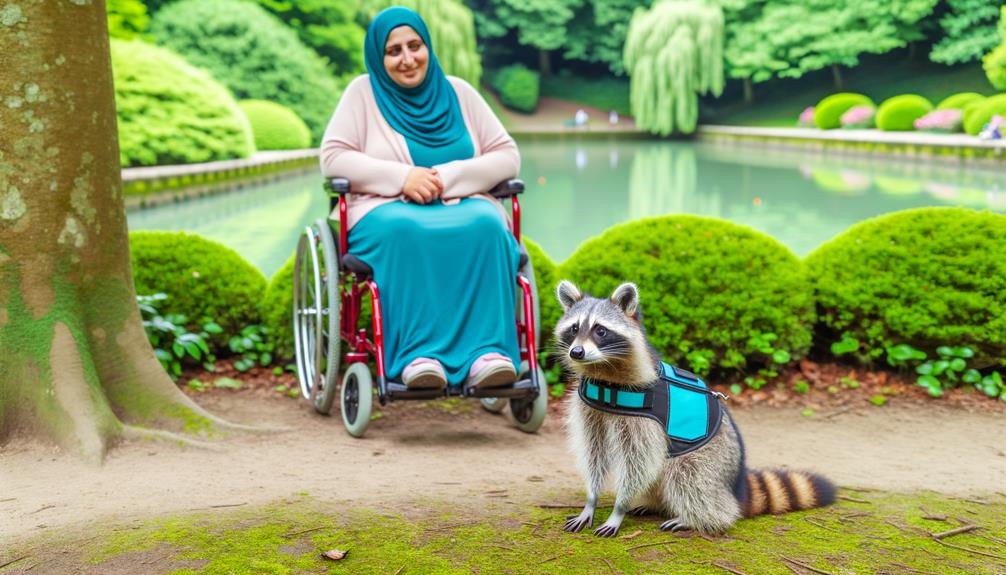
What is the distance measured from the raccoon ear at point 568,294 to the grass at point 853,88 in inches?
1190

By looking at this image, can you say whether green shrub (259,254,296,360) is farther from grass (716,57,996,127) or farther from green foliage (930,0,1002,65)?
grass (716,57,996,127)

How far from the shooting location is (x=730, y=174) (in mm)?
16953

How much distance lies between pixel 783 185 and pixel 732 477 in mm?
13328

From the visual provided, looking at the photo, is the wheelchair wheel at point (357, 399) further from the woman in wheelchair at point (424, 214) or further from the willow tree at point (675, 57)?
the willow tree at point (675, 57)

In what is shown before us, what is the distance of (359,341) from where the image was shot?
11.9 ft

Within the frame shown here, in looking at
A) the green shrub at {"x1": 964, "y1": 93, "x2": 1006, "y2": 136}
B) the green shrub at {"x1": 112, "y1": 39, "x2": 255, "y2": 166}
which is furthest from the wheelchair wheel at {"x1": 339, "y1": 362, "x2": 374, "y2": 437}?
the green shrub at {"x1": 964, "y1": 93, "x2": 1006, "y2": 136}

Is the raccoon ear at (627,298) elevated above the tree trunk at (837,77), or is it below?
below

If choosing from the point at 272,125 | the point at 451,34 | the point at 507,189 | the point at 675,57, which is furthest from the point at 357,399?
the point at 675,57

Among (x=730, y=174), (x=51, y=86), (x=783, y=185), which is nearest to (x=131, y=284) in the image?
(x=51, y=86)

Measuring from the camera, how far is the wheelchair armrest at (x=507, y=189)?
3664 millimetres

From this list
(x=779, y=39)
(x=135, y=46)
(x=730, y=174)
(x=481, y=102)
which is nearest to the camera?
(x=481, y=102)

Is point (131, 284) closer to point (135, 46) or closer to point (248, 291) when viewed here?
point (248, 291)

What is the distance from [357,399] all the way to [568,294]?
153 centimetres

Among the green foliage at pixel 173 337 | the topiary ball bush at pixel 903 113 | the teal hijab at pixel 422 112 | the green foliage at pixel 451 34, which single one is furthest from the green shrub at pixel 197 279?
the topiary ball bush at pixel 903 113
